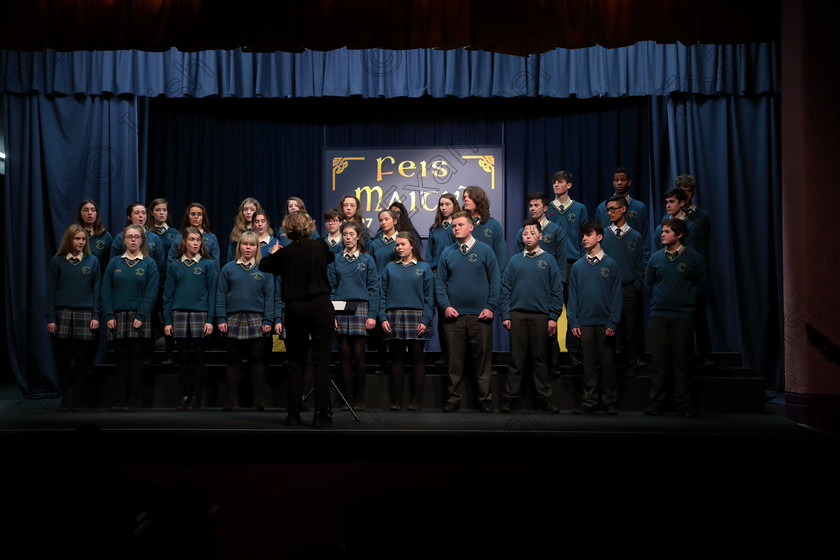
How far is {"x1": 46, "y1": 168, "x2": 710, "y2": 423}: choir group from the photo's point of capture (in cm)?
546

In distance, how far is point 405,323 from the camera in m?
5.67

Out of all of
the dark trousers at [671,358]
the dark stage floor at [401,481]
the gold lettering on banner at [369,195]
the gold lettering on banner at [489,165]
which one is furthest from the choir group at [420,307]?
the gold lettering on banner at [369,195]

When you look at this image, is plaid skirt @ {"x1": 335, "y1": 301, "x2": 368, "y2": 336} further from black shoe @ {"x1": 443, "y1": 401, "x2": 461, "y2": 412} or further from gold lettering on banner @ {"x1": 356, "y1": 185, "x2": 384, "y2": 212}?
gold lettering on banner @ {"x1": 356, "y1": 185, "x2": 384, "y2": 212}

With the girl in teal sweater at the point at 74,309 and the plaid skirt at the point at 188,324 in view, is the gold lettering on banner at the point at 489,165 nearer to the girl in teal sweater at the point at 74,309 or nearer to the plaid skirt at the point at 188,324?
the plaid skirt at the point at 188,324

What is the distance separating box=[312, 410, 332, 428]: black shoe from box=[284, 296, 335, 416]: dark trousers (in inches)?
5.0

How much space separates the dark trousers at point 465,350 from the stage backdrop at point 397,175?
276cm

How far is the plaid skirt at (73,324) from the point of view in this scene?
571 centimetres

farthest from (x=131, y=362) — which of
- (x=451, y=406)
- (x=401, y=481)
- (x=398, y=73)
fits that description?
(x=398, y=73)

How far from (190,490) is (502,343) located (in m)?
6.70

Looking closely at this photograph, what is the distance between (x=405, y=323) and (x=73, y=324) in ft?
8.51

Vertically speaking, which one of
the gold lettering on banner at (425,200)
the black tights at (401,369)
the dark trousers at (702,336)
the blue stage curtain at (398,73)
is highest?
the blue stage curtain at (398,73)

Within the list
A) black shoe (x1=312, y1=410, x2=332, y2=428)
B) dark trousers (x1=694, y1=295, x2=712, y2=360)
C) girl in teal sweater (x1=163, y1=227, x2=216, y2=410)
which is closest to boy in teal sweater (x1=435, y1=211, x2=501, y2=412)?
black shoe (x1=312, y1=410, x2=332, y2=428)

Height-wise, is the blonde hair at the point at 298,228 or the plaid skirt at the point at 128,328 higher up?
the blonde hair at the point at 298,228

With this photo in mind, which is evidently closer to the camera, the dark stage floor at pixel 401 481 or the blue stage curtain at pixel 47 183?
the dark stage floor at pixel 401 481
